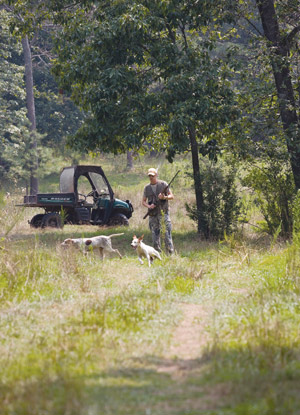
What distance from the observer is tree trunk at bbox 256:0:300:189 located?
49.6ft

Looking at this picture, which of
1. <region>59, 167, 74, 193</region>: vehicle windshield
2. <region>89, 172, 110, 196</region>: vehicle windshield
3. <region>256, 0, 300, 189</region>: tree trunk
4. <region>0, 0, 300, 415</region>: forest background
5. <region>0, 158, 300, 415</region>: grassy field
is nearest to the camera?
<region>0, 158, 300, 415</region>: grassy field

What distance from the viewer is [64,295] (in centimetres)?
834

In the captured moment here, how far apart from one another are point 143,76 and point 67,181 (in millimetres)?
3763

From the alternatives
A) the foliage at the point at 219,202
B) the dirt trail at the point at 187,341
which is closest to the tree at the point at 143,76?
the foliage at the point at 219,202

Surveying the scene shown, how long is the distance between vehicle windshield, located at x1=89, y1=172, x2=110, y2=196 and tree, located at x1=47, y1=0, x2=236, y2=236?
171 cm

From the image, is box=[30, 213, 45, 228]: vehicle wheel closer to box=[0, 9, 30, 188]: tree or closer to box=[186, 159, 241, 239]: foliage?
box=[186, 159, 241, 239]: foliage

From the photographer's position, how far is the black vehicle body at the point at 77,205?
17.4 m

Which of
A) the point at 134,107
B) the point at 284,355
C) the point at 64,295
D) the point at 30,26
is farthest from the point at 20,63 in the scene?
the point at 284,355

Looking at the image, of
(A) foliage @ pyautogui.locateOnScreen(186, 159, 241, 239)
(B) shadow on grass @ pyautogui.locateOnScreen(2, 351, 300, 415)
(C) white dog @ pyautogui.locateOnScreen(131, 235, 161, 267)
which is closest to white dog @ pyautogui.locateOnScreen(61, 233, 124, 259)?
(C) white dog @ pyautogui.locateOnScreen(131, 235, 161, 267)

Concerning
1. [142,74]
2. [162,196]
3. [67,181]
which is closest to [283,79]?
[142,74]

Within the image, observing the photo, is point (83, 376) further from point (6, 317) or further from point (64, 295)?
point (64, 295)

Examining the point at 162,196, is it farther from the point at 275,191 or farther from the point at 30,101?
the point at 30,101

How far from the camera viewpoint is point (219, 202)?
1648cm

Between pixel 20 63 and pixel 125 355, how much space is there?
37729mm
